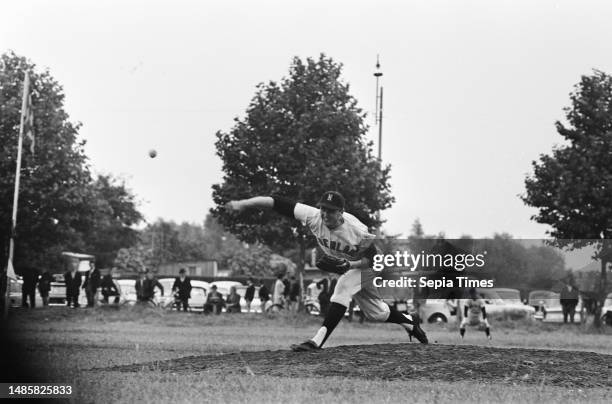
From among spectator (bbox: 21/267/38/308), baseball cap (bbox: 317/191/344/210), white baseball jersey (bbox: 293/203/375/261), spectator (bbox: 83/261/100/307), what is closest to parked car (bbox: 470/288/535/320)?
spectator (bbox: 83/261/100/307)

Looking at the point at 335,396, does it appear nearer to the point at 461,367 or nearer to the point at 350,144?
the point at 461,367

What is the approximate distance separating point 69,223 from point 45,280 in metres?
4.83

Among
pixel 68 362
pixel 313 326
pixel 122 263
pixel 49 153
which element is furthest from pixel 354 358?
pixel 122 263

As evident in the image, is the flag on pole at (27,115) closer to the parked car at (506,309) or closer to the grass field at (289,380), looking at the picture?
the parked car at (506,309)

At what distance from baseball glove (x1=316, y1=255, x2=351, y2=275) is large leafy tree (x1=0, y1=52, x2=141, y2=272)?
26.7 metres

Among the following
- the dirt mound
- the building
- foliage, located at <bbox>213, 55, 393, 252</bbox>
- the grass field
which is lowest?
the grass field

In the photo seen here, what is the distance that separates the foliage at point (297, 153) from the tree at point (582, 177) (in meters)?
6.69

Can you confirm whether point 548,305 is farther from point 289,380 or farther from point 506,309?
point 289,380

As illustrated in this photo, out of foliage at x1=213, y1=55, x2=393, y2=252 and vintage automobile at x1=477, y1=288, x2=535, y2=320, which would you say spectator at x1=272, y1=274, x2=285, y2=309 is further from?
vintage automobile at x1=477, y1=288, x2=535, y2=320

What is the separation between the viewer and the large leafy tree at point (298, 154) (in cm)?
3184

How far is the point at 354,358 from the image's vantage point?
9.17 meters

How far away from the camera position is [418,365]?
29.1 feet

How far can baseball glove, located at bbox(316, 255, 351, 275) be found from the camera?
33.1 ft

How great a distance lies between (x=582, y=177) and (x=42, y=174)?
2125 centimetres
